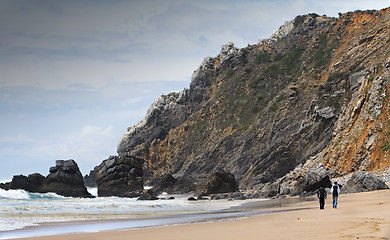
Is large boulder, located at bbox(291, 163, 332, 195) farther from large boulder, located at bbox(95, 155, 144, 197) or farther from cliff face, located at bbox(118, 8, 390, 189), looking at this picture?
large boulder, located at bbox(95, 155, 144, 197)

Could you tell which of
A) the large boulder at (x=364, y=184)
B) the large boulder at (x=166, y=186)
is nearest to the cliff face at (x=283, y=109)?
the large boulder at (x=364, y=184)

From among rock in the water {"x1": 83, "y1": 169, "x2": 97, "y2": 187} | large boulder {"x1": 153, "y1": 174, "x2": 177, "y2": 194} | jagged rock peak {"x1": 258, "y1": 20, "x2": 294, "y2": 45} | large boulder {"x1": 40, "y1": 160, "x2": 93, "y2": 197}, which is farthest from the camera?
jagged rock peak {"x1": 258, "y1": 20, "x2": 294, "y2": 45}

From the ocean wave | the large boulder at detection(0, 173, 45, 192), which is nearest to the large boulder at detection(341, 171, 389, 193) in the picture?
the ocean wave

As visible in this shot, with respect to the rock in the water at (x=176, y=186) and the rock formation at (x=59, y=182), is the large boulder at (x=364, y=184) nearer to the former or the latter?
the rock formation at (x=59, y=182)

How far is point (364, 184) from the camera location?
3309cm

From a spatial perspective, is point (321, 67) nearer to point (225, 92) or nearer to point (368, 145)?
point (225, 92)

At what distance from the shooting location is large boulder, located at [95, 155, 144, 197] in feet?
217

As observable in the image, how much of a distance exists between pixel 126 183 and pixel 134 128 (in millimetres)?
60547

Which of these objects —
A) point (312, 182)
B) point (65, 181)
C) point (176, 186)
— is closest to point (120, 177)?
point (65, 181)

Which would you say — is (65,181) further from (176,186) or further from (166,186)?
(176,186)

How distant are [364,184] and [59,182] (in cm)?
4438

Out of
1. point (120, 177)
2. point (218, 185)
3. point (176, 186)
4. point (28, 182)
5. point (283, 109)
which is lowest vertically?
point (218, 185)

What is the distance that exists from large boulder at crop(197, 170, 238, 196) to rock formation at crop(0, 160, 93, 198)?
1647 centimetres

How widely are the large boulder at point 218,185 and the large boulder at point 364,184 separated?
26.0 m
